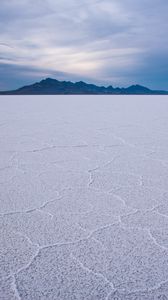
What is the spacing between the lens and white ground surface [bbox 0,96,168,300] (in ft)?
3.79

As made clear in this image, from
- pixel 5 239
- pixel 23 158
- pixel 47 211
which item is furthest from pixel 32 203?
pixel 23 158

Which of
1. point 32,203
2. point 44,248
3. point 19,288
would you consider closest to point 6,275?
point 19,288

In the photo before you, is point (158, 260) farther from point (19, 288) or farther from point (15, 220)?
point (15, 220)

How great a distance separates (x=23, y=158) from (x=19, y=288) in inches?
76.8

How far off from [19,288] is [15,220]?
0.56 m

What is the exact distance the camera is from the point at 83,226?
5.26 feet

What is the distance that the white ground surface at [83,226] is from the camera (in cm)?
116

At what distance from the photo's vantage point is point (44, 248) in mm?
1392

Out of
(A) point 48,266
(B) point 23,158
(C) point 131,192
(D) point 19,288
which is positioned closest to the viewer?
(D) point 19,288

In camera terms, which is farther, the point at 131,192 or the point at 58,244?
the point at 131,192

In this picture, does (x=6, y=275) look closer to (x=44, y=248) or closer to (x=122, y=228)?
(x=44, y=248)

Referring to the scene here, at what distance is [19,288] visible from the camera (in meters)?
1.13

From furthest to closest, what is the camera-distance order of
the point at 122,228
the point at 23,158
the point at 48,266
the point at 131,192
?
the point at 23,158, the point at 131,192, the point at 122,228, the point at 48,266

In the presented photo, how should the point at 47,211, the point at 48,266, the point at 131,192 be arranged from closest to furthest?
the point at 48,266
the point at 47,211
the point at 131,192
